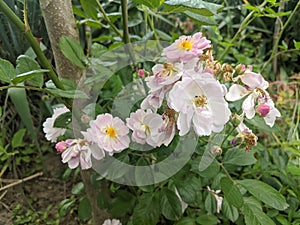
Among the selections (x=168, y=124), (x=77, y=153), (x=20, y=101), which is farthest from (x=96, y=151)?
(x=20, y=101)

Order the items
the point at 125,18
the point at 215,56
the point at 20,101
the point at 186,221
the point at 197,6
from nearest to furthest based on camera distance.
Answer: the point at 197,6 → the point at 125,18 → the point at 186,221 → the point at 20,101 → the point at 215,56

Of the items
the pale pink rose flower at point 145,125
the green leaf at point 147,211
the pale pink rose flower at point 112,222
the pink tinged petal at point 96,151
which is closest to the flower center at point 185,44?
the pale pink rose flower at point 145,125

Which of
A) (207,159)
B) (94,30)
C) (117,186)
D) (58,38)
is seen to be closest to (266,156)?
(207,159)

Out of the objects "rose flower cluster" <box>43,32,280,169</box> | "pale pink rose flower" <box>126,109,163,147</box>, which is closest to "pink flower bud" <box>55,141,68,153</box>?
"rose flower cluster" <box>43,32,280,169</box>

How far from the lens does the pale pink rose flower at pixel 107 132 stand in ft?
1.95

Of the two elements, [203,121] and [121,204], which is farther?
[121,204]

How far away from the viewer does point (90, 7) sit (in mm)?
742

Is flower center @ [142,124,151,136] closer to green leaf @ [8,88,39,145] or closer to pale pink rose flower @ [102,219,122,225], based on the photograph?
pale pink rose flower @ [102,219,122,225]

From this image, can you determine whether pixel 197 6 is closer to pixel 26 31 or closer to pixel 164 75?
pixel 164 75

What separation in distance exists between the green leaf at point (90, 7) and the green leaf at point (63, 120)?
0.70 feet

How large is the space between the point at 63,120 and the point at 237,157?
32 cm

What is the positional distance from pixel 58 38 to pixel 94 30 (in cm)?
82

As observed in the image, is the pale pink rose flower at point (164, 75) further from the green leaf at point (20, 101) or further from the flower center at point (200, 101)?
the green leaf at point (20, 101)

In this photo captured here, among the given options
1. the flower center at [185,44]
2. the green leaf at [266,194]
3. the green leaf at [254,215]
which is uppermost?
the flower center at [185,44]
